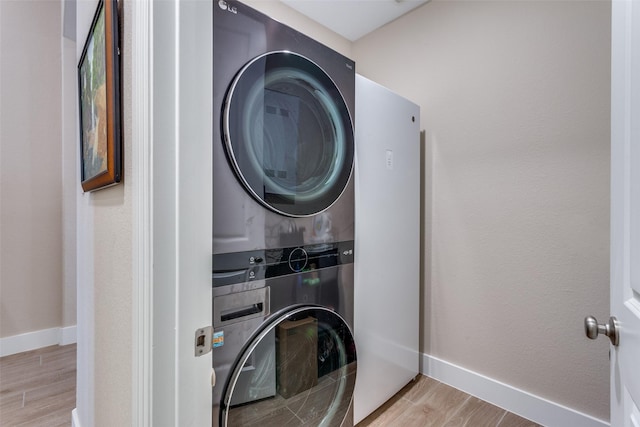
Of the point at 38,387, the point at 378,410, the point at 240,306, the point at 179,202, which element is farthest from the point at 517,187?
the point at 38,387

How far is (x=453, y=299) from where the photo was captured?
1.86m

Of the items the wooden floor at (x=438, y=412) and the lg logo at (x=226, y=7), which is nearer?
the lg logo at (x=226, y=7)

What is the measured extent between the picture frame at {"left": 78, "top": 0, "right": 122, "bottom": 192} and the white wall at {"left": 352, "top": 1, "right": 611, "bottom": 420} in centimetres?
172

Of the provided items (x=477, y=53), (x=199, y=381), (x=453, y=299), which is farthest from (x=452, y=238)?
(x=199, y=381)

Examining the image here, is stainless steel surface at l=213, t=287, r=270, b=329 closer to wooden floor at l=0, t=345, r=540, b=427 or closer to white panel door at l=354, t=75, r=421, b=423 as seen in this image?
white panel door at l=354, t=75, r=421, b=423

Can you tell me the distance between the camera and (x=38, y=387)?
183cm

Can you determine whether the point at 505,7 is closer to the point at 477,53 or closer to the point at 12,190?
the point at 477,53

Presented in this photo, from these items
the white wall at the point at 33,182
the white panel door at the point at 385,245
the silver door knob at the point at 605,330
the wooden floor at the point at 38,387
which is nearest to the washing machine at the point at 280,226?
the white panel door at the point at 385,245

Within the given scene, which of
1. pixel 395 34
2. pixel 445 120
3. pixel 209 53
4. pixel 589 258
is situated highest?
pixel 395 34

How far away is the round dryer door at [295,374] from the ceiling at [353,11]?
1.98 metres

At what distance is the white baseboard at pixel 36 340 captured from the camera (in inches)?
86.0

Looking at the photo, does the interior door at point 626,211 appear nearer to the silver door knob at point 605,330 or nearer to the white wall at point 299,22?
the silver door knob at point 605,330

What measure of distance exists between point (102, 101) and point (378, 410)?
1811 millimetres

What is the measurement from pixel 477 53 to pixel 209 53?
5.64 ft
